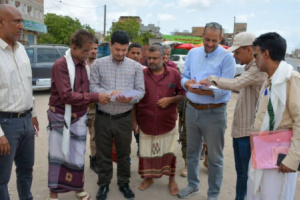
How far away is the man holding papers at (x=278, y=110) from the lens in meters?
1.81

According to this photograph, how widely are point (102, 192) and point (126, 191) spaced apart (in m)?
0.29

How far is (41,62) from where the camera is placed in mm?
9055

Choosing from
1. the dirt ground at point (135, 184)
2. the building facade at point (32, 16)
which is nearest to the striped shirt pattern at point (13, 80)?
the dirt ground at point (135, 184)

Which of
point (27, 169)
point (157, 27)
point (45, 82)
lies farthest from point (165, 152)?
point (157, 27)

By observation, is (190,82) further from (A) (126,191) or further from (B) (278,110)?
(A) (126,191)

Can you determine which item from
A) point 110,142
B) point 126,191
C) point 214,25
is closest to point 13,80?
point 110,142

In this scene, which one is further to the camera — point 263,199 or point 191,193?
point 191,193

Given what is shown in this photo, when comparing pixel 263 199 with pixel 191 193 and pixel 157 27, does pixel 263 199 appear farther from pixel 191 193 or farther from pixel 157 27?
pixel 157 27

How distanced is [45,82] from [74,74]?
22.6ft

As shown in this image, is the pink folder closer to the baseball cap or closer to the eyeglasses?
the baseball cap

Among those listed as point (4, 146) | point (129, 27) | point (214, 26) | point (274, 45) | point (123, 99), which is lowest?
point (4, 146)

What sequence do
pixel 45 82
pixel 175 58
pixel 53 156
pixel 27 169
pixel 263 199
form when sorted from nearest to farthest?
pixel 263 199, pixel 27 169, pixel 53 156, pixel 45 82, pixel 175 58

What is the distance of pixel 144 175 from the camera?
10.7 ft

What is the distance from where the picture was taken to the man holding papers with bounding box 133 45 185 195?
3.04 meters
